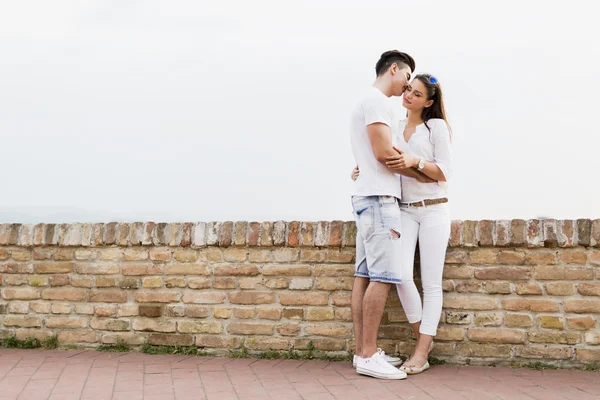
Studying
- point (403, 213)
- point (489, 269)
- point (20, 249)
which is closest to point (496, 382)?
point (489, 269)

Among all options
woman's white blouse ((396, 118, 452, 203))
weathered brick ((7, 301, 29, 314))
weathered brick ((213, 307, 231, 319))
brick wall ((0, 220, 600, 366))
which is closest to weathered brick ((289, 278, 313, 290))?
brick wall ((0, 220, 600, 366))

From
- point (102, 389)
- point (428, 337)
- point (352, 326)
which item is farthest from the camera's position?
point (352, 326)

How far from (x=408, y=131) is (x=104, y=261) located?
2.75 metres

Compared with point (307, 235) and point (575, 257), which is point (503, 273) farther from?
point (307, 235)

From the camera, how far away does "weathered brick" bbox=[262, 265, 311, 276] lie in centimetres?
496

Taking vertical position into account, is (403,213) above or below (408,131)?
below

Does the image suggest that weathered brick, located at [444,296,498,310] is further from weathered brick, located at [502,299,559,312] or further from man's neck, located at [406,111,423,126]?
man's neck, located at [406,111,423,126]

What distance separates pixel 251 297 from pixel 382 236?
133 cm

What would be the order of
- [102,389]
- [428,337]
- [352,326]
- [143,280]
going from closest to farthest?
[102,389], [428,337], [352,326], [143,280]

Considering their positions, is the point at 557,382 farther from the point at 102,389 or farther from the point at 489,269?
the point at 102,389

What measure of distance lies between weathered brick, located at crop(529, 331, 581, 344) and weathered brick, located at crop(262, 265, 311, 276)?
1754 millimetres

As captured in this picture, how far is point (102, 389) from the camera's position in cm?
408

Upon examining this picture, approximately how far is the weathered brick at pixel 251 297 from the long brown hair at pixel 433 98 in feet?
5.92

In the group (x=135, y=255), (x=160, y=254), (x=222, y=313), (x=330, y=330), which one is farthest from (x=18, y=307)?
(x=330, y=330)
